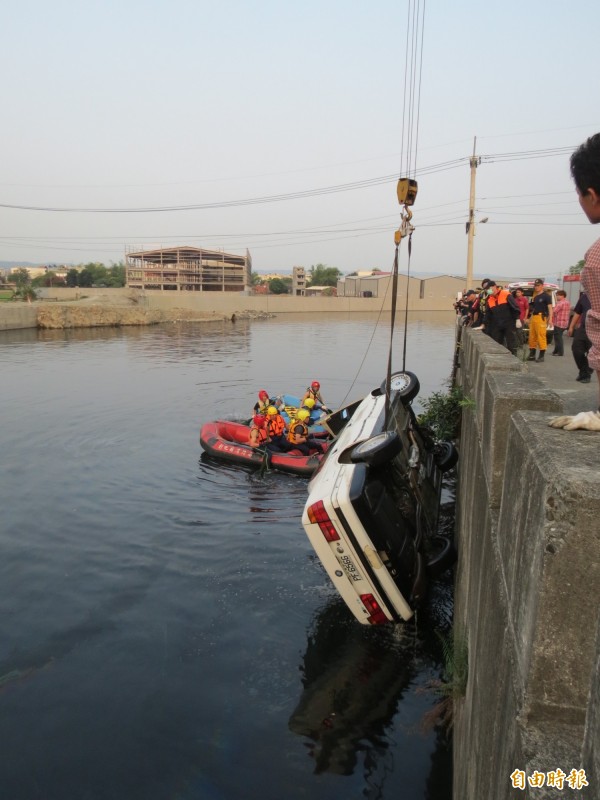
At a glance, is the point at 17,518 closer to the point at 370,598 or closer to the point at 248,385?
the point at 370,598

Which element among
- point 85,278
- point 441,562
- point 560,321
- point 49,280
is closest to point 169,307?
point 85,278

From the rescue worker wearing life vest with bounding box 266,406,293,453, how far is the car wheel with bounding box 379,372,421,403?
6.02 meters

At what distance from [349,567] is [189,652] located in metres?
2.84

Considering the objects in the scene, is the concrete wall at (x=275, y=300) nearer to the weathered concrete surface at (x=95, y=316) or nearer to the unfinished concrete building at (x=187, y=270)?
the weathered concrete surface at (x=95, y=316)

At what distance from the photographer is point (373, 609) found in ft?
21.7

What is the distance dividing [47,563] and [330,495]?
254 inches

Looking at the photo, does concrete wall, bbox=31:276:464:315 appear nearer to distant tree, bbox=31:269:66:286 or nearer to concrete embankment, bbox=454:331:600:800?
distant tree, bbox=31:269:66:286

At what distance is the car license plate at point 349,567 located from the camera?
21.2 ft

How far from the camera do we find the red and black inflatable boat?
48.8 ft

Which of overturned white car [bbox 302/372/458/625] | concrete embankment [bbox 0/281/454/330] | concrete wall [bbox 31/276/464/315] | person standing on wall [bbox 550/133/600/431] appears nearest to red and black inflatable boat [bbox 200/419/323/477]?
overturned white car [bbox 302/372/458/625]

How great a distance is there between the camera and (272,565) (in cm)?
1036

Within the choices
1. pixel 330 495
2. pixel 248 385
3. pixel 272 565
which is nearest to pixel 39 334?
pixel 248 385

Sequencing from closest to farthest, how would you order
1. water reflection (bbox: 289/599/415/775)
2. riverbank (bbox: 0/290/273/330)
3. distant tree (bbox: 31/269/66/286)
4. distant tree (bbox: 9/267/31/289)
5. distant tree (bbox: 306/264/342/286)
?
water reflection (bbox: 289/599/415/775) → riverbank (bbox: 0/290/273/330) → distant tree (bbox: 9/267/31/289) → distant tree (bbox: 31/269/66/286) → distant tree (bbox: 306/264/342/286)

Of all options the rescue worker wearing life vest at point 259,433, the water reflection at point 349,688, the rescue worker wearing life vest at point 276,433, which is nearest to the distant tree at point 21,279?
the rescue worker wearing life vest at point 276,433
